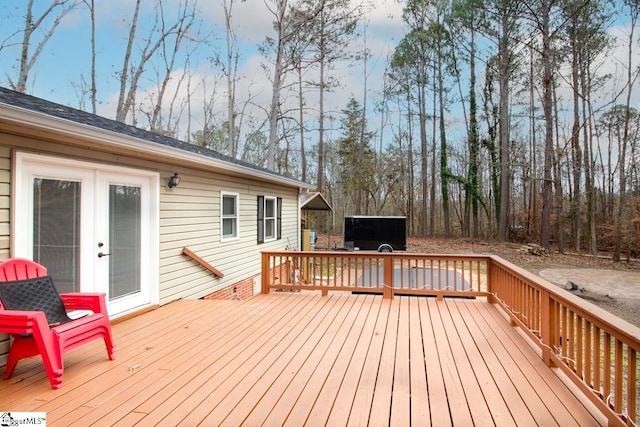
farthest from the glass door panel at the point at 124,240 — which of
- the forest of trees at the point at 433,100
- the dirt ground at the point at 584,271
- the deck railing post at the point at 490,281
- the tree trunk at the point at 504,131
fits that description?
the tree trunk at the point at 504,131

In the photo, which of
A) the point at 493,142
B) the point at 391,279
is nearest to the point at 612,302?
the point at 391,279

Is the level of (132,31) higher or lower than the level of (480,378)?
higher

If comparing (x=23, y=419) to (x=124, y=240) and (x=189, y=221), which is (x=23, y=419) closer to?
(x=124, y=240)

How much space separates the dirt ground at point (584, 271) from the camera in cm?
720

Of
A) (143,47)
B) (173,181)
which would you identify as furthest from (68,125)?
(143,47)

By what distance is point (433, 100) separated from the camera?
19172 millimetres

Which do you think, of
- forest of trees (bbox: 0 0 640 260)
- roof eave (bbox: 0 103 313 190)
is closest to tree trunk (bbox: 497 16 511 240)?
forest of trees (bbox: 0 0 640 260)

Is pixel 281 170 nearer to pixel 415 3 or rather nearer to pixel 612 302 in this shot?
pixel 415 3

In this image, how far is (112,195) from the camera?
12.8 feet

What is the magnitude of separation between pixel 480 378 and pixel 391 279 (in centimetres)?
258

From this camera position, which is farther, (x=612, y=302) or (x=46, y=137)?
(x=612, y=302)

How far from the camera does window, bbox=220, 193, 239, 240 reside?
21.1 feet

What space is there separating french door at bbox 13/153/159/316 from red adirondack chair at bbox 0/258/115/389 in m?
0.41

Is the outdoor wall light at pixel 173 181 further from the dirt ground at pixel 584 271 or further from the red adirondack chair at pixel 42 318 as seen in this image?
the dirt ground at pixel 584 271
